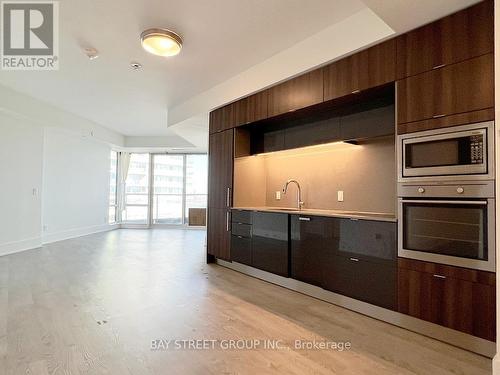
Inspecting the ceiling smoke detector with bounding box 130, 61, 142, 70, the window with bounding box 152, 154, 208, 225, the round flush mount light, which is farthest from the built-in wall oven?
the window with bounding box 152, 154, 208, 225

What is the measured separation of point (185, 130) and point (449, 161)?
500 cm

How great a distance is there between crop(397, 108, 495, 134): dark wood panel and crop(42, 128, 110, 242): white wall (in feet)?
22.2

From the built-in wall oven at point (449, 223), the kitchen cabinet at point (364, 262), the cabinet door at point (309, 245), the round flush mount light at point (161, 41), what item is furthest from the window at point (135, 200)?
the built-in wall oven at point (449, 223)

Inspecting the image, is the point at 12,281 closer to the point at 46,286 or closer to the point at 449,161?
the point at 46,286

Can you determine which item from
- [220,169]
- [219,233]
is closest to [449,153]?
[220,169]

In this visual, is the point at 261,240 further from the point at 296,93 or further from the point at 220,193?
the point at 296,93

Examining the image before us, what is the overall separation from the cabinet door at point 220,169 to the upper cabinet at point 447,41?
8.37 ft

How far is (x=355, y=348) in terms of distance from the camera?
212 centimetres

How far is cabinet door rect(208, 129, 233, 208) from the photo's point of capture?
4383 mm

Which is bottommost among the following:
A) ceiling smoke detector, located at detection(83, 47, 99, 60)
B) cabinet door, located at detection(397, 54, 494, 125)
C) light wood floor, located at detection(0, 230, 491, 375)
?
light wood floor, located at detection(0, 230, 491, 375)

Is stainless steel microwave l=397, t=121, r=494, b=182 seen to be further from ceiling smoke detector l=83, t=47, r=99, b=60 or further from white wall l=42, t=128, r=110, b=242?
white wall l=42, t=128, r=110, b=242

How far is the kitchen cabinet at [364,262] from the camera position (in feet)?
8.29

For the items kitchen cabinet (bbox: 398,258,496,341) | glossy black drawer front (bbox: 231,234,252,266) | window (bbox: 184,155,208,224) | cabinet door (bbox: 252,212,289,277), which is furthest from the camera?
window (bbox: 184,155,208,224)

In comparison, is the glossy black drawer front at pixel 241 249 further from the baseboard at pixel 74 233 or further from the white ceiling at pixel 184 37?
the baseboard at pixel 74 233
